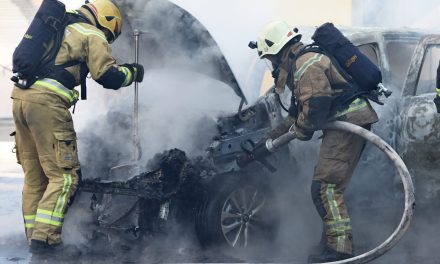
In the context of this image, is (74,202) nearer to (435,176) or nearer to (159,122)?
(159,122)

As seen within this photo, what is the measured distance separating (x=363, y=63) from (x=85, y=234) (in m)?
2.67

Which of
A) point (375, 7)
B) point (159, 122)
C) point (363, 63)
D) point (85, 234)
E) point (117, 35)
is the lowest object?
point (85, 234)

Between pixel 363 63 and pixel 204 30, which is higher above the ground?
pixel 204 30

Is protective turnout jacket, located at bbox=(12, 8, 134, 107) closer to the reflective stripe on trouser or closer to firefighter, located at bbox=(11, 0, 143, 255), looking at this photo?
firefighter, located at bbox=(11, 0, 143, 255)

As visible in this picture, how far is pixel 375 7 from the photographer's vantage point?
38.8ft

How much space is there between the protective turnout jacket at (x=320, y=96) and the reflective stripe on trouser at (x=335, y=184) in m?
0.16

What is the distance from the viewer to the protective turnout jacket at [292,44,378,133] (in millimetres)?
4262

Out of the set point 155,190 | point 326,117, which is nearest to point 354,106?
point 326,117

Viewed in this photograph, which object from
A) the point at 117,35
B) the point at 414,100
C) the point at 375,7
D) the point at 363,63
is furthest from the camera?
the point at 375,7

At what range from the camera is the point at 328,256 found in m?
4.44

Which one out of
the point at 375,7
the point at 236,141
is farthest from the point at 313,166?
the point at 375,7

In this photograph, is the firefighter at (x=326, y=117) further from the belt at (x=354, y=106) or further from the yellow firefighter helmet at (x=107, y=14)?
the yellow firefighter helmet at (x=107, y=14)

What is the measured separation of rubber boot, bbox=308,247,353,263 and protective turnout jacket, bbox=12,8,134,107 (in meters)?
1.94

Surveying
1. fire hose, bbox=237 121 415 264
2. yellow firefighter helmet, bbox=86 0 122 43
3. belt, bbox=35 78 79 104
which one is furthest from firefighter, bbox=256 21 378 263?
belt, bbox=35 78 79 104
